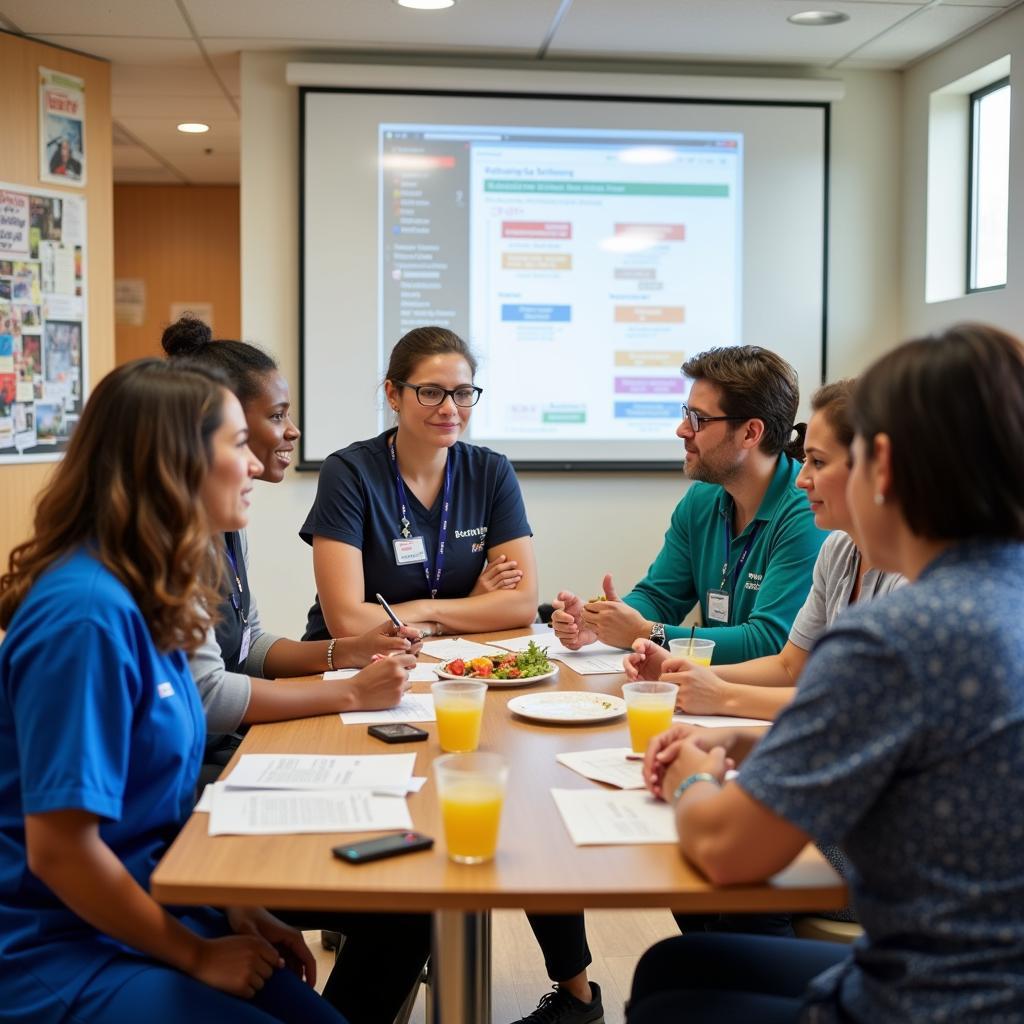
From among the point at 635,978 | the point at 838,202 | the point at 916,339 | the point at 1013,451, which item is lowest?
the point at 635,978

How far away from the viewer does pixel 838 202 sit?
4.93 m

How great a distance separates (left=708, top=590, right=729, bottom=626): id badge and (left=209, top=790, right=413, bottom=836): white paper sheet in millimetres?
1324

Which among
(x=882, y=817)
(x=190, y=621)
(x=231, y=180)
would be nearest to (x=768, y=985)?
(x=882, y=817)

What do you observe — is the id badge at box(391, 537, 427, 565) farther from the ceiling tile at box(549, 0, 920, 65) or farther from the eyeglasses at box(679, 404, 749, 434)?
the ceiling tile at box(549, 0, 920, 65)

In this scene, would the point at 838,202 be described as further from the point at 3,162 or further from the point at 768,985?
the point at 768,985

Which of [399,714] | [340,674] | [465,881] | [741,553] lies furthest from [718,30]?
[465,881]

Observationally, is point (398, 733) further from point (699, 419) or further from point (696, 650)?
point (699, 419)

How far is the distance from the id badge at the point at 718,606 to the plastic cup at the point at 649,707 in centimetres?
98

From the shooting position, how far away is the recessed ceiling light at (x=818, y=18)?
414 centimetres

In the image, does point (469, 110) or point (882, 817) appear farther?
point (469, 110)

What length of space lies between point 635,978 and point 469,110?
3.86 m

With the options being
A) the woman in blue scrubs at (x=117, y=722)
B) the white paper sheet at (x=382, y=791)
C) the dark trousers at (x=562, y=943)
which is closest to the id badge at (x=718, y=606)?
the dark trousers at (x=562, y=943)

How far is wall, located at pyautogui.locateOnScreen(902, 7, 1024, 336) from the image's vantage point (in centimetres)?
407

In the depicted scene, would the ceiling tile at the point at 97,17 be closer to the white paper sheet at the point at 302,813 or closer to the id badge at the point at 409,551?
the id badge at the point at 409,551
